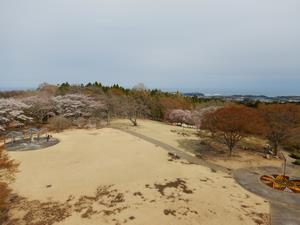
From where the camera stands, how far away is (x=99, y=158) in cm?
1592

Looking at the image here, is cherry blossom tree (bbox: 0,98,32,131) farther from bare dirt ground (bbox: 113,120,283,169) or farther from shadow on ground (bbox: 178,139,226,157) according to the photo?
shadow on ground (bbox: 178,139,226,157)

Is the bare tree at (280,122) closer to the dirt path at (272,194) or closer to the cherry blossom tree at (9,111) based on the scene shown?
the dirt path at (272,194)

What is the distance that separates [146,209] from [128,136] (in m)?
14.2

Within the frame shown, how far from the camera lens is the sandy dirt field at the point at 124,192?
8.77 m

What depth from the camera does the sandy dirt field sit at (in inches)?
345

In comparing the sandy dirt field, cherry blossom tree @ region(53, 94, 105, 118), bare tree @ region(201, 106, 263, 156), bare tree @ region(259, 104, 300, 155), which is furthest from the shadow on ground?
cherry blossom tree @ region(53, 94, 105, 118)

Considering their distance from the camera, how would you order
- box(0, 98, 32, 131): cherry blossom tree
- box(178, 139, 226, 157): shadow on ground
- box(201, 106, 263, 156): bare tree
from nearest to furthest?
box(201, 106, 263, 156): bare tree < box(178, 139, 226, 157): shadow on ground < box(0, 98, 32, 131): cherry blossom tree

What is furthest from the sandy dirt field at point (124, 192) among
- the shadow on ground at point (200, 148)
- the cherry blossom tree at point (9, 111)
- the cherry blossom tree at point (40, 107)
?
the cherry blossom tree at point (40, 107)

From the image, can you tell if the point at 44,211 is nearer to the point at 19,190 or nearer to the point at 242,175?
the point at 19,190

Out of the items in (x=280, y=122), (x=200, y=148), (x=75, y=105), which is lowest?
(x=200, y=148)

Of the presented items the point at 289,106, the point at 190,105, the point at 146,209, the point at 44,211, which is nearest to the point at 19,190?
the point at 44,211

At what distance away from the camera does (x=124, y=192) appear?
10820 millimetres

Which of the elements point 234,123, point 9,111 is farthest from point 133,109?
point 234,123

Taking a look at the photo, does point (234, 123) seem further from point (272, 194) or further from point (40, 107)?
point (40, 107)
